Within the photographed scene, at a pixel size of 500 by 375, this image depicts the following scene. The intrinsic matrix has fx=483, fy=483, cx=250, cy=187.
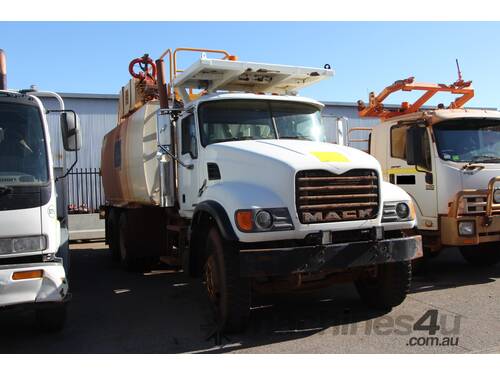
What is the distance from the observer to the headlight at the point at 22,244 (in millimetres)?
4363

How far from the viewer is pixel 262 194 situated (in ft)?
16.0

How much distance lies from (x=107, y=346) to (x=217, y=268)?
1.33 m

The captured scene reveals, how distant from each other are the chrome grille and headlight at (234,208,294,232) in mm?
184

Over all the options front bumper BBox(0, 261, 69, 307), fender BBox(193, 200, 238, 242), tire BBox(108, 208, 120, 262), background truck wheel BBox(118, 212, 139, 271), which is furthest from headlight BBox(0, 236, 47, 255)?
tire BBox(108, 208, 120, 262)

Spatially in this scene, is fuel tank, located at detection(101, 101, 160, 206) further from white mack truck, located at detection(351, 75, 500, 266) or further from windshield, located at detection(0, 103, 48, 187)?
white mack truck, located at detection(351, 75, 500, 266)

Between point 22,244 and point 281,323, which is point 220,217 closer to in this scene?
point 281,323

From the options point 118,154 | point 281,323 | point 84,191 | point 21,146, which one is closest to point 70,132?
point 21,146

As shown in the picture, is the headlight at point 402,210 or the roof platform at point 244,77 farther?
the roof platform at point 244,77

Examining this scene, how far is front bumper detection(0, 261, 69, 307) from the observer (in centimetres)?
418

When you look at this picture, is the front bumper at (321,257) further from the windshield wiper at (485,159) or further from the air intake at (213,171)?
the windshield wiper at (485,159)

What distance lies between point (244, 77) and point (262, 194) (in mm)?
2406

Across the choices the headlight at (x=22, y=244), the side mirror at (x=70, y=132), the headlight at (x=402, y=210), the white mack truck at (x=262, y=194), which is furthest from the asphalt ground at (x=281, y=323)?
the side mirror at (x=70, y=132)

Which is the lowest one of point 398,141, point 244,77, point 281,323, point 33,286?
point 281,323

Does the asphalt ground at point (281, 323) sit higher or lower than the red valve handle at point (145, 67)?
lower
